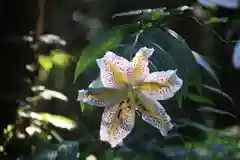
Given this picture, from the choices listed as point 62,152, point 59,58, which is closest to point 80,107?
point 59,58

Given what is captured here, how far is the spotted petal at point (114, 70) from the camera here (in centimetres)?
44

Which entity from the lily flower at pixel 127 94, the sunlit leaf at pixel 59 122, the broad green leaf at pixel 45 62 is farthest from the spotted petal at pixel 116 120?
the broad green leaf at pixel 45 62

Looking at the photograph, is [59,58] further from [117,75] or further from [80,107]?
[117,75]

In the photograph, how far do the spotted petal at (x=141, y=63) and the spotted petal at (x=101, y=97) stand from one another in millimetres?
24

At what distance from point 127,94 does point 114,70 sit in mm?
29

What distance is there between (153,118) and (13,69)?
1.23 ft

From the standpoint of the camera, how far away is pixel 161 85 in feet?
1.44

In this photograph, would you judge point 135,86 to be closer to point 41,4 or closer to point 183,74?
point 183,74

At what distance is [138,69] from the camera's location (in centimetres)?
45

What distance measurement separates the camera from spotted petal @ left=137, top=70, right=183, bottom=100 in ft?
1.41

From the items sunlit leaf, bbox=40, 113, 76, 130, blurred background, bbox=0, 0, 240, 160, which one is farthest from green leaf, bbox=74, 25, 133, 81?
sunlit leaf, bbox=40, 113, 76, 130

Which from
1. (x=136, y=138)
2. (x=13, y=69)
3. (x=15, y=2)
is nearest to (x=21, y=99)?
(x=13, y=69)

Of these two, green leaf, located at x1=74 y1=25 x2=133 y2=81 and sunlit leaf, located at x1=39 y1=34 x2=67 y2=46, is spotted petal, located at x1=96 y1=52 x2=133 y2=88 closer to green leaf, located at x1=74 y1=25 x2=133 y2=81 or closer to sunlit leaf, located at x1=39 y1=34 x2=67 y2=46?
green leaf, located at x1=74 y1=25 x2=133 y2=81

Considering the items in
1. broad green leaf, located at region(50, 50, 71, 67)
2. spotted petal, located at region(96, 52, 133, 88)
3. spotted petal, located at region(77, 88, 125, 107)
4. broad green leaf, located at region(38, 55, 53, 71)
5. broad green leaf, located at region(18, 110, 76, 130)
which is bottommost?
broad green leaf, located at region(18, 110, 76, 130)
